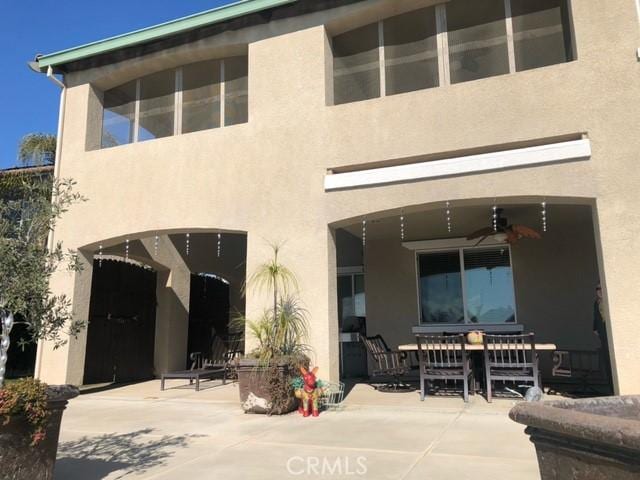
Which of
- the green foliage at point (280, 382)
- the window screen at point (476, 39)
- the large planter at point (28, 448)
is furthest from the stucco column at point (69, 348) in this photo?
the window screen at point (476, 39)

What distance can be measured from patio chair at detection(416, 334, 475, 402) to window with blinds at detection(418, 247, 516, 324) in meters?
2.38

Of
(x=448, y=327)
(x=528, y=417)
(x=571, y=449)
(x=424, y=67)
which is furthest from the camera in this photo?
(x=448, y=327)

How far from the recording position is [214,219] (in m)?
8.41

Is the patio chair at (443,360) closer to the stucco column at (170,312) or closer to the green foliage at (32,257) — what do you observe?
the green foliage at (32,257)

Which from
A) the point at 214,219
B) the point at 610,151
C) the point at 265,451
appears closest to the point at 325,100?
the point at 214,219

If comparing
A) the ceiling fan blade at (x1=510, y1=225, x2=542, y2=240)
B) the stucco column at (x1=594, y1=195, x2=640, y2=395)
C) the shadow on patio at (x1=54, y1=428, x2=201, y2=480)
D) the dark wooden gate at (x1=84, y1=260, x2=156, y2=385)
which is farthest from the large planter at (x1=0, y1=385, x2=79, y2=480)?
the ceiling fan blade at (x1=510, y1=225, x2=542, y2=240)

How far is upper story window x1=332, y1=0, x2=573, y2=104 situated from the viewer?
7484 millimetres

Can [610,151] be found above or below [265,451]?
above

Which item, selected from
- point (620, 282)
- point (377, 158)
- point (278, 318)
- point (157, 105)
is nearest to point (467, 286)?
point (377, 158)

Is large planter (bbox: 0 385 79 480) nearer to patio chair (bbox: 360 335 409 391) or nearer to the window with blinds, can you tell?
patio chair (bbox: 360 335 409 391)

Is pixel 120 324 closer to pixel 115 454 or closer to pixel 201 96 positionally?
pixel 201 96

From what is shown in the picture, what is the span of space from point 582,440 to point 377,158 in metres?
6.03

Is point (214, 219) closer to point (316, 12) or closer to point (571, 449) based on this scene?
point (316, 12)

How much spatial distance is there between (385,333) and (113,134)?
6759 mm
